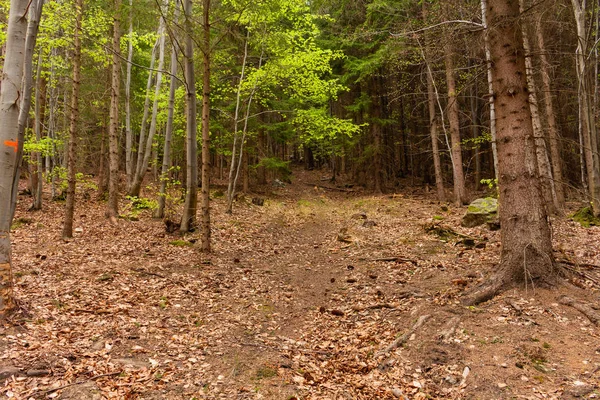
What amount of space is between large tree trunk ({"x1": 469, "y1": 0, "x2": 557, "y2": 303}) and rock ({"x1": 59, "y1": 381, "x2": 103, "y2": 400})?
203 inches

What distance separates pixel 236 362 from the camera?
447cm

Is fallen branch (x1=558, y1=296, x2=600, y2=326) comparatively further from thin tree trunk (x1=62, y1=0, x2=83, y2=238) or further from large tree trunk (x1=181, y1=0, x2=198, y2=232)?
thin tree trunk (x1=62, y1=0, x2=83, y2=238)

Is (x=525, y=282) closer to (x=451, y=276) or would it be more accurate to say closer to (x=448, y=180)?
(x=451, y=276)

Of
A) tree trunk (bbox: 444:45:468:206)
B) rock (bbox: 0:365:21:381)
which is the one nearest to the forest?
rock (bbox: 0:365:21:381)

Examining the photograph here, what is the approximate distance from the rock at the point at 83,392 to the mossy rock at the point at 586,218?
39.3 ft

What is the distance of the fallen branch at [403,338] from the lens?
4.73 metres

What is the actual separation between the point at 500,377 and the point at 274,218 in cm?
1311

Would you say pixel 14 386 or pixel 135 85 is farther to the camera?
pixel 135 85

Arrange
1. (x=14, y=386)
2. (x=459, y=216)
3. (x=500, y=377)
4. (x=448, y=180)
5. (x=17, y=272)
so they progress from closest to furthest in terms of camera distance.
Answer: (x=14, y=386), (x=500, y=377), (x=17, y=272), (x=459, y=216), (x=448, y=180)

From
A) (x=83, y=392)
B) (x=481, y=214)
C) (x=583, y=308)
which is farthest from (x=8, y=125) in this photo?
(x=481, y=214)

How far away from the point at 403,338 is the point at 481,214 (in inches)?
313

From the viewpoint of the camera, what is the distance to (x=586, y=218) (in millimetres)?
10406

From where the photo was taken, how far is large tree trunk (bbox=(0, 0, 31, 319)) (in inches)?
178

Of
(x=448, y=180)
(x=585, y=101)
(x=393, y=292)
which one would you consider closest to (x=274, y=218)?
(x=393, y=292)
